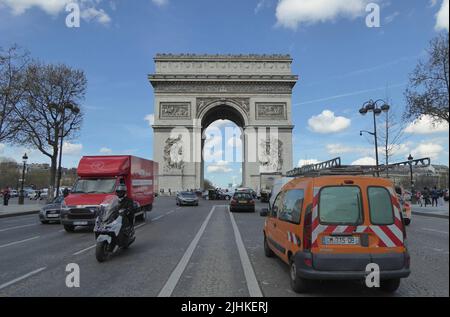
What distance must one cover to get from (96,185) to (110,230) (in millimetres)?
7019

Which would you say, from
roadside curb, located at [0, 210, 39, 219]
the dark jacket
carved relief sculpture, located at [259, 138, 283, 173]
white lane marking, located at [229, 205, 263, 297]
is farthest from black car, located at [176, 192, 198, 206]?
carved relief sculpture, located at [259, 138, 283, 173]

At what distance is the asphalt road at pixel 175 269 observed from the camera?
20.2 feet

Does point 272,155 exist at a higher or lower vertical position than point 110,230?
higher

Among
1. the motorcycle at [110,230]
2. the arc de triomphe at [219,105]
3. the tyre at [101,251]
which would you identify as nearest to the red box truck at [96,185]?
the motorcycle at [110,230]

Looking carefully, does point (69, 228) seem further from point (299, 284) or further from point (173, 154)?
point (173, 154)

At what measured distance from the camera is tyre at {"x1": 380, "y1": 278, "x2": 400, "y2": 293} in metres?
5.97

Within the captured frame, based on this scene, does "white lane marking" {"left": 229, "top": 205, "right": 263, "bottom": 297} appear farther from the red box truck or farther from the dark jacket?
the red box truck

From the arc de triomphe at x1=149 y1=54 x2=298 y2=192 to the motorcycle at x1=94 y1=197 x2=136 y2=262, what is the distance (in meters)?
51.6

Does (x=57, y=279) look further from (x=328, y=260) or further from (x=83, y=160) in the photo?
(x=83, y=160)

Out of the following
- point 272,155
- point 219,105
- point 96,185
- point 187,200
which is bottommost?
point 187,200

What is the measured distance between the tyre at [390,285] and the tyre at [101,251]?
560 cm

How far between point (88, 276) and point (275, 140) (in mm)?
55555

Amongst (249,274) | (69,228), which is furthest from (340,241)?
(69,228)

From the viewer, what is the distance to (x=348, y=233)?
5785 mm
